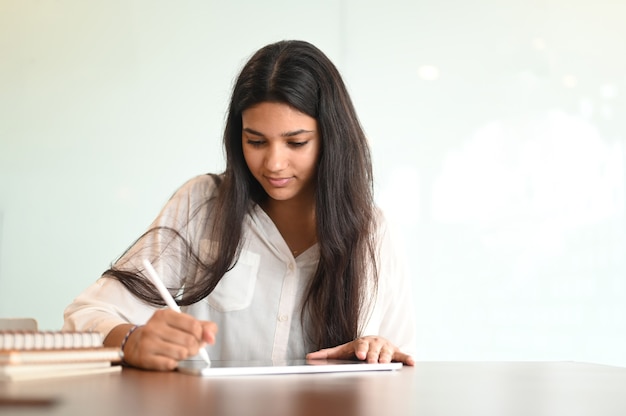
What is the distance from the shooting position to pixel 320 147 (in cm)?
195

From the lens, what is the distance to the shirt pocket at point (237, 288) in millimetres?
1946

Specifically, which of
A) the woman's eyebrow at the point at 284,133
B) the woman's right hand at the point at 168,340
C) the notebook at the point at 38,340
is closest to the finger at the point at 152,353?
the woman's right hand at the point at 168,340

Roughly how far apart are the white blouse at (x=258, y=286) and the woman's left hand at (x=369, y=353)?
0.95 ft

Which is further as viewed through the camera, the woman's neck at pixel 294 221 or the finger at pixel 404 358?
the woman's neck at pixel 294 221

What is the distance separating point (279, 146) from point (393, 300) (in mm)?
475

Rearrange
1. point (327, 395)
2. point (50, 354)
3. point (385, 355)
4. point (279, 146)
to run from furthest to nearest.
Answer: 1. point (279, 146)
2. point (385, 355)
3. point (50, 354)
4. point (327, 395)

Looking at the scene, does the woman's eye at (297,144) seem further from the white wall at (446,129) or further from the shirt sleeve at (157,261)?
the white wall at (446,129)

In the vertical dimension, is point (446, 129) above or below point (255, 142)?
above

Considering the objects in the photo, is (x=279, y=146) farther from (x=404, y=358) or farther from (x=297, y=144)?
(x=404, y=358)

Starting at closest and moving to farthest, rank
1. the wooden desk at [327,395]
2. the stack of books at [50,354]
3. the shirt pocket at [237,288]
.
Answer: the wooden desk at [327,395]
the stack of books at [50,354]
the shirt pocket at [237,288]

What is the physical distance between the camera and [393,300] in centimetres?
203

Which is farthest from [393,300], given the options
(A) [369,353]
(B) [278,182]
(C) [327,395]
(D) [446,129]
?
(D) [446,129]

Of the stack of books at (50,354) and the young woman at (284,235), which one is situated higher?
the young woman at (284,235)

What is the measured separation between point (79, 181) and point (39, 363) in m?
2.48
